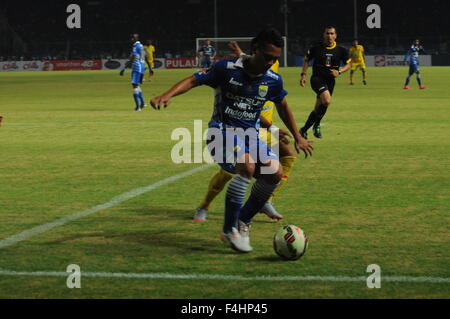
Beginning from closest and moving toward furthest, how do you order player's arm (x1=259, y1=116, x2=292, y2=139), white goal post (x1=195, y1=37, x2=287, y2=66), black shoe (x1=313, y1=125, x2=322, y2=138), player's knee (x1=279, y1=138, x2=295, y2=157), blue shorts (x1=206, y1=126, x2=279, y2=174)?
blue shorts (x1=206, y1=126, x2=279, y2=174) < player's arm (x1=259, y1=116, x2=292, y2=139) < player's knee (x1=279, y1=138, x2=295, y2=157) < black shoe (x1=313, y1=125, x2=322, y2=138) < white goal post (x1=195, y1=37, x2=287, y2=66)

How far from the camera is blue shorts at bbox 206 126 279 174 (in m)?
6.35

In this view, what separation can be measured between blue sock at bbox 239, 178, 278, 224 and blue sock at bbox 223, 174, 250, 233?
0.20 meters

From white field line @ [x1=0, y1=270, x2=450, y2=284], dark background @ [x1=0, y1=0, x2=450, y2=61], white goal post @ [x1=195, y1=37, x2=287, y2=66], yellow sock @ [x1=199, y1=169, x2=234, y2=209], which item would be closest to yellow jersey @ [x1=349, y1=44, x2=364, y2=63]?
white goal post @ [x1=195, y1=37, x2=287, y2=66]

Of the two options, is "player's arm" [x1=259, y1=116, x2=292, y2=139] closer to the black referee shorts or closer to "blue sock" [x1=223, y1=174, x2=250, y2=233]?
"blue sock" [x1=223, y1=174, x2=250, y2=233]

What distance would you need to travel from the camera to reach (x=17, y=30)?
71188mm

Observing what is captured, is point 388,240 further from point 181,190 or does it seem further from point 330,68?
point 330,68

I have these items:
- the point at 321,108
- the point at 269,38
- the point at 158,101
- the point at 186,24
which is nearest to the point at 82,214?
the point at 158,101

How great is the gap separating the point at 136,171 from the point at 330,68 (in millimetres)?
6150

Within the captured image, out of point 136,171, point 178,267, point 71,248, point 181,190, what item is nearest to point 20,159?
point 136,171

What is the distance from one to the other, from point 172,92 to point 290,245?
1458mm

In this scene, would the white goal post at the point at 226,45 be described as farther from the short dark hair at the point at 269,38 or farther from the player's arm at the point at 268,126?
the short dark hair at the point at 269,38

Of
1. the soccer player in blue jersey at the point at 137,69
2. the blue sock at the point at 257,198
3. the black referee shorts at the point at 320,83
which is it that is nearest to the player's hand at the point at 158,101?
the blue sock at the point at 257,198

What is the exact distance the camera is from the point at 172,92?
607 centimetres

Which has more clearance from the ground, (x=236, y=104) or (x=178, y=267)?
(x=236, y=104)
